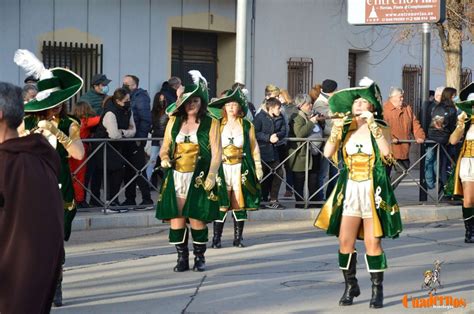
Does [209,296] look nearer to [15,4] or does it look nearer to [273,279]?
[273,279]

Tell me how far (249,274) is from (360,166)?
2168 millimetres

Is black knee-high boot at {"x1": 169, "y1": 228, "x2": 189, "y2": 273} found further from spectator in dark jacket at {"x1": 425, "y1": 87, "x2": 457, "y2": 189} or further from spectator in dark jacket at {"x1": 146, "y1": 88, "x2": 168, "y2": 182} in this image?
spectator in dark jacket at {"x1": 425, "y1": 87, "x2": 457, "y2": 189}

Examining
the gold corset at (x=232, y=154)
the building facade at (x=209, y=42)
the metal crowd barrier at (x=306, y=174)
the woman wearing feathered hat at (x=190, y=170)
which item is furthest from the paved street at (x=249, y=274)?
the building facade at (x=209, y=42)

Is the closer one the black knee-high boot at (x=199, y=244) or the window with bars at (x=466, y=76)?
the black knee-high boot at (x=199, y=244)

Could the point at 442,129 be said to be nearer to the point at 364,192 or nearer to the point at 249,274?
the point at 249,274

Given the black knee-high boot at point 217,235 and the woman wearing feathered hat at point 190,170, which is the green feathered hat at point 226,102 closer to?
the black knee-high boot at point 217,235

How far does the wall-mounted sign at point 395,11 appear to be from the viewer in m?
16.5

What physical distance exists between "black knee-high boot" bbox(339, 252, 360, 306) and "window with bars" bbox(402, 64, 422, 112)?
18.2 meters

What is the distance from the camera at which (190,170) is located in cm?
1056

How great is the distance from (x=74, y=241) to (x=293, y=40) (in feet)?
35.8

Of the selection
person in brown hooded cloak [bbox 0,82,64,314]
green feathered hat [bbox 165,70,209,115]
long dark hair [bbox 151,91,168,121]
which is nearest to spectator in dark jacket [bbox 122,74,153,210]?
long dark hair [bbox 151,91,168,121]

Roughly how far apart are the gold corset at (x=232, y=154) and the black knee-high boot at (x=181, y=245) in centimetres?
196

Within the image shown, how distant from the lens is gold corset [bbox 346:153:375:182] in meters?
8.85

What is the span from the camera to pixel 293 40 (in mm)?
22734
